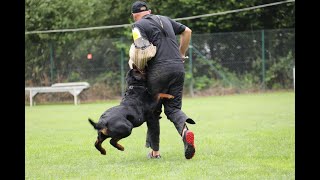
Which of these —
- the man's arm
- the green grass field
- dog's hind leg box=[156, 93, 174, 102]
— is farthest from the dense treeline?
dog's hind leg box=[156, 93, 174, 102]

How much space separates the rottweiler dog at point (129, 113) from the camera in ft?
23.3

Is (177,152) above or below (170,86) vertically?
below

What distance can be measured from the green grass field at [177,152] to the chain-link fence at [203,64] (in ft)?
29.0

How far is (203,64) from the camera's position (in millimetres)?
22719

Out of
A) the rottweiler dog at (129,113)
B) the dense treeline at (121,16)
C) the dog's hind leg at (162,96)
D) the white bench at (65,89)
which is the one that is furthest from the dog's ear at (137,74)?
the dense treeline at (121,16)

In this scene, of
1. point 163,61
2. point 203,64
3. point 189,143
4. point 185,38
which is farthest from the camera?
point 203,64

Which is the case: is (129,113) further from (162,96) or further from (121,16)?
(121,16)

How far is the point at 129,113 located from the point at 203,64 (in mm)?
15608

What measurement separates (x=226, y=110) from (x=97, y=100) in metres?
7.85

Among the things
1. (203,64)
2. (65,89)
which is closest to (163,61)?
(65,89)

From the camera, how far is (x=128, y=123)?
23.6 feet

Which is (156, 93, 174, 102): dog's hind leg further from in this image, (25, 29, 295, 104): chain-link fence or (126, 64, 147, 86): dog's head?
(25, 29, 295, 104): chain-link fence

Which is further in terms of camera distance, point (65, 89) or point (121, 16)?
point (121, 16)
